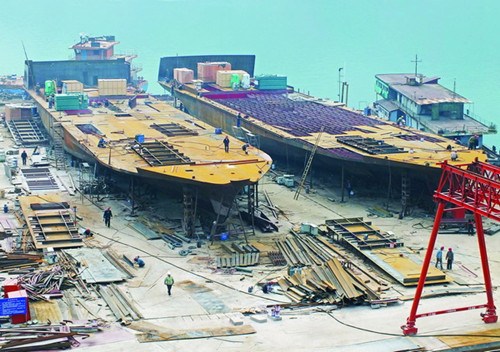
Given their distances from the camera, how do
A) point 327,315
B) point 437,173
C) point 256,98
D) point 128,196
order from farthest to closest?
point 256,98, point 128,196, point 437,173, point 327,315

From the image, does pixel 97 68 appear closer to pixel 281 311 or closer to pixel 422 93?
pixel 422 93

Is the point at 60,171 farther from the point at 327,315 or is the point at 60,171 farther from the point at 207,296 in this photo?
the point at 327,315

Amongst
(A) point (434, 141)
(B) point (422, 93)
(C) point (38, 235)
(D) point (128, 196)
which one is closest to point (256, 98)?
(B) point (422, 93)

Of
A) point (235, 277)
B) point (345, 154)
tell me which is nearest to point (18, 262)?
point (235, 277)

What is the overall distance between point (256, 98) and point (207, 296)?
44.8 metres

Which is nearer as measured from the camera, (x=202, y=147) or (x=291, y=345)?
(x=291, y=345)

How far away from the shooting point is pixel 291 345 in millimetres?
31719

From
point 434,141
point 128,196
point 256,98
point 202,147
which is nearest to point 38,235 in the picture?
point 128,196

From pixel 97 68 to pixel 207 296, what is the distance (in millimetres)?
55975

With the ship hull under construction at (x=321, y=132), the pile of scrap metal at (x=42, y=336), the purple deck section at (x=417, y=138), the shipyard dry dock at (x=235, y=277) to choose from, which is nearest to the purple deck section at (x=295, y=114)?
the ship hull under construction at (x=321, y=132)

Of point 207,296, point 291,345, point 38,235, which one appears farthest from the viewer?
point 38,235

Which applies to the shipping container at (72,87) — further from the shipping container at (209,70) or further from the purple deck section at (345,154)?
the purple deck section at (345,154)

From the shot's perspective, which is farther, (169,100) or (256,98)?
(169,100)

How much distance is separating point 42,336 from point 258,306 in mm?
8875
